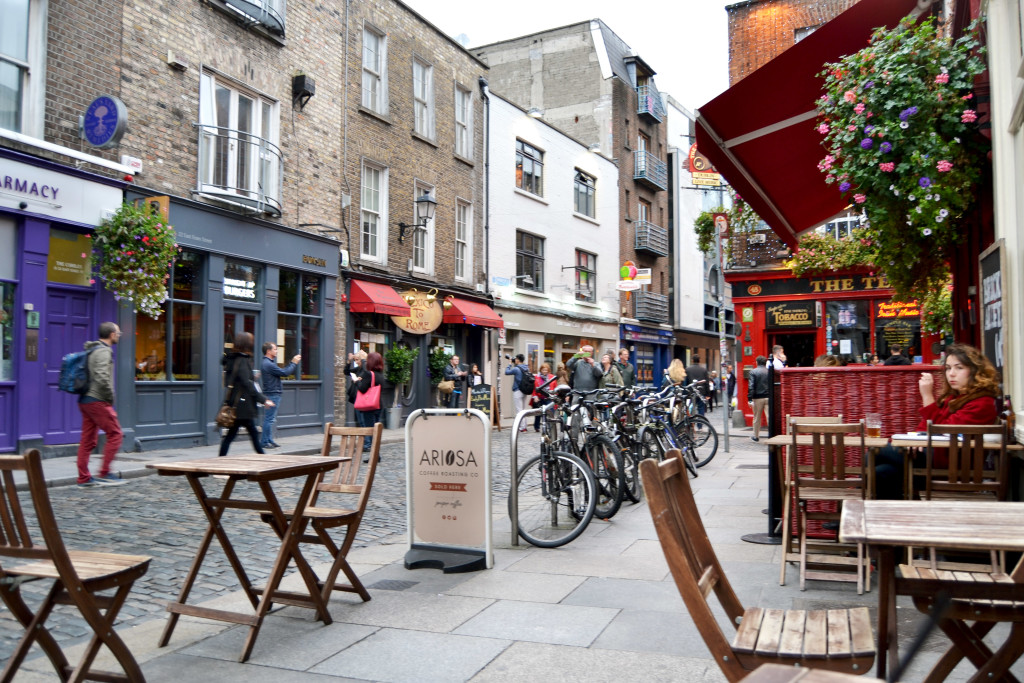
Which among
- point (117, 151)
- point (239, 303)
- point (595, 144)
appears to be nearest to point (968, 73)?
point (117, 151)

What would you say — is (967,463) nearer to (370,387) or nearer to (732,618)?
(732,618)

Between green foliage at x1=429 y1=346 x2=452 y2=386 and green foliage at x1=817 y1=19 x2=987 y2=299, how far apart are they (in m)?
15.4

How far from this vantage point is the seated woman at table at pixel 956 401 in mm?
5539

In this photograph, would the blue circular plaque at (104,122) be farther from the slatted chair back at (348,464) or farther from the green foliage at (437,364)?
the green foliage at (437,364)

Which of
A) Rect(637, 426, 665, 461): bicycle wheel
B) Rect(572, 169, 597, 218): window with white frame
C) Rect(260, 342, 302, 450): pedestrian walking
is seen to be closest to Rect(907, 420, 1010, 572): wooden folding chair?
Rect(637, 426, 665, 461): bicycle wheel

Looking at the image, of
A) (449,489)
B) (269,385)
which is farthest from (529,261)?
(449,489)

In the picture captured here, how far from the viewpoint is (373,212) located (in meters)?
19.6

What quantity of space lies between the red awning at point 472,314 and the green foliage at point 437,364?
3.44 ft

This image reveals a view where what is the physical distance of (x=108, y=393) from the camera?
9867mm

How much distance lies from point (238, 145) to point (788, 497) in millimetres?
12690

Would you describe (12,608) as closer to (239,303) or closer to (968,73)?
(968,73)

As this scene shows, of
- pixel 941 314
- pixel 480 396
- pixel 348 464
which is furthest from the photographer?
pixel 480 396

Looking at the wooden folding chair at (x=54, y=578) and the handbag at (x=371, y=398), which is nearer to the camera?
the wooden folding chair at (x=54, y=578)

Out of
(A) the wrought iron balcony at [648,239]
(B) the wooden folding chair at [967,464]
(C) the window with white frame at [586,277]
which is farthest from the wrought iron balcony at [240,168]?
(A) the wrought iron balcony at [648,239]
